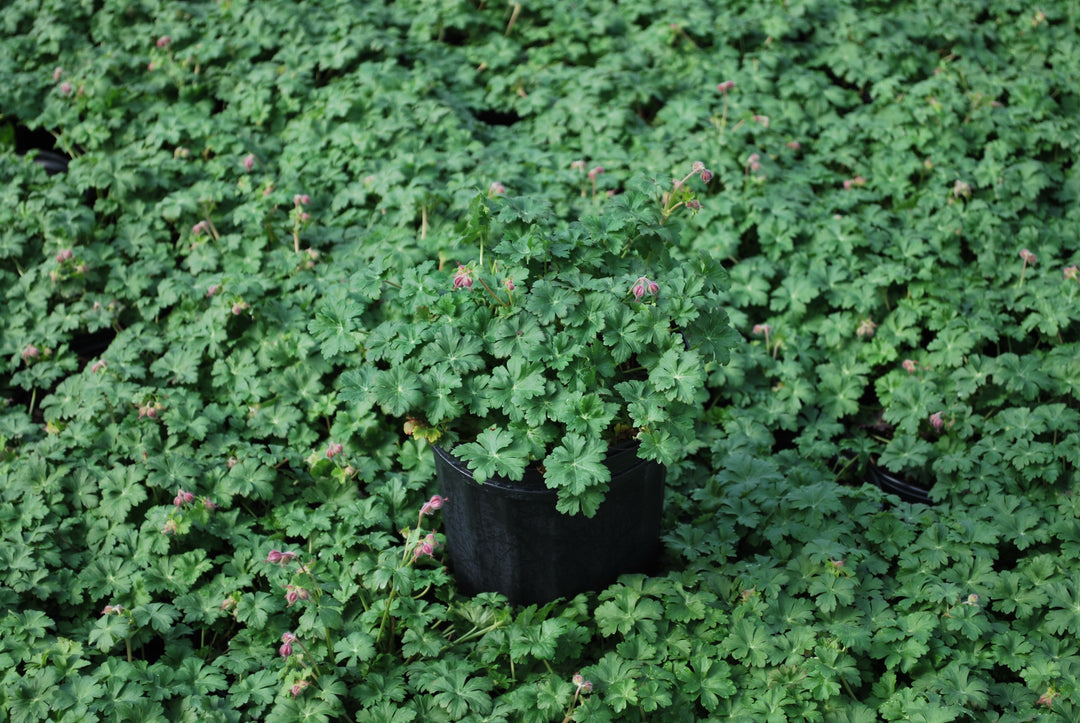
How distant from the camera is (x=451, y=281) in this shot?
11.5ft

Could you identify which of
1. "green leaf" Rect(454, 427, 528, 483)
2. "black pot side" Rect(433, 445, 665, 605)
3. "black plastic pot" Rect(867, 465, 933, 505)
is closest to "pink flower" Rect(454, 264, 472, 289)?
"green leaf" Rect(454, 427, 528, 483)

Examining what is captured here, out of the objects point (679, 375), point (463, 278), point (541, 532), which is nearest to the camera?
point (679, 375)

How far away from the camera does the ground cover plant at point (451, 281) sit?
3.30 meters

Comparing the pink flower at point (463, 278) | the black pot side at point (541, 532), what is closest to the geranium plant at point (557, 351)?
the pink flower at point (463, 278)

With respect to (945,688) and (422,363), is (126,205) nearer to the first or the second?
(422,363)

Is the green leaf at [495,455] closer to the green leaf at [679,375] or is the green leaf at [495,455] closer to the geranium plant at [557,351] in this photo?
the geranium plant at [557,351]

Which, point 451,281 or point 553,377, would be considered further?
point 451,281

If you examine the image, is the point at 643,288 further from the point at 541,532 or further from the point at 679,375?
the point at 541,532

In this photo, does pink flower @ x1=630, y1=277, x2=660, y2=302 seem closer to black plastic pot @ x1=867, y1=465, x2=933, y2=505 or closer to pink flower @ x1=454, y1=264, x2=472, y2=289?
pink flower @ x1=454, y1=264, x2=472, y2=289

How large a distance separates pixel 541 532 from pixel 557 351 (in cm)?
73

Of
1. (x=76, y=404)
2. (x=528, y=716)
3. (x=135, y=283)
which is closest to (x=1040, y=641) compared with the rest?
(x=528, y=716)

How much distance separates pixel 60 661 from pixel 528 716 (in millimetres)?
1757

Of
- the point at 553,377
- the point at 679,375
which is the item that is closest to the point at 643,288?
the point at 679,375

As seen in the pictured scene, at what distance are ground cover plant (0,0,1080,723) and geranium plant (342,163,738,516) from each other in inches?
12.2
